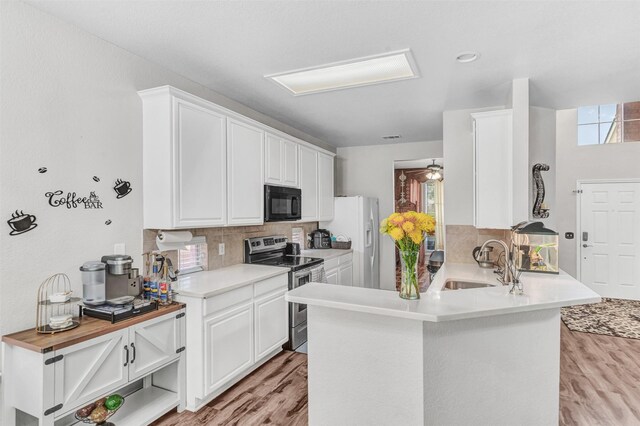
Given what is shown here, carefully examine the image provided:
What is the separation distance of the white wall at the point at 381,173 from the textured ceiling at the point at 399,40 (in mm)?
2265

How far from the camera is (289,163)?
4.04 metres

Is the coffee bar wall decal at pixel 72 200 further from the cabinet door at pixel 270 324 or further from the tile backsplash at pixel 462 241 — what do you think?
the tile backsplash at pixel 462 241

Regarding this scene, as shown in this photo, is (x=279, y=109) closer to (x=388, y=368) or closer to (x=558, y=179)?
(x=388, y=368)

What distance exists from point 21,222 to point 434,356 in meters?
2.34

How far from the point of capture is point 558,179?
5559mm

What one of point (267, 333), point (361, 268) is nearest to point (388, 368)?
point (267, 333)

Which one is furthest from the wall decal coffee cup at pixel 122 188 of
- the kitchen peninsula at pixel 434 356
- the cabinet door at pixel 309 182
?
the cabinet door at pixel 309 182

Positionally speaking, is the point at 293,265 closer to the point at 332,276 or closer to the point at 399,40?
the point at 332,276

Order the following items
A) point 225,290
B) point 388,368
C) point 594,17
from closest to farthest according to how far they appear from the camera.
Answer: point 388,368 → point 594,17 → point 225,290

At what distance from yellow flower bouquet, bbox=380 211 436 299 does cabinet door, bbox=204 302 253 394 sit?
148 cm

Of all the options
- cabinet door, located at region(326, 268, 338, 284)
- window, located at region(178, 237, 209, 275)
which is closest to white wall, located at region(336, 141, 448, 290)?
cabinet door, located at region(326, 268, 338, 284)

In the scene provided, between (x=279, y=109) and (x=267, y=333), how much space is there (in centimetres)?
239

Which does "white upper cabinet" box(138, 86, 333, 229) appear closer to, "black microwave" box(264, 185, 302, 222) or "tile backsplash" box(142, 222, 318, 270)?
"black microwave" box(264, 185, 302, 222)

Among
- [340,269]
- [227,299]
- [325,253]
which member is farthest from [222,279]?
[340,269]
